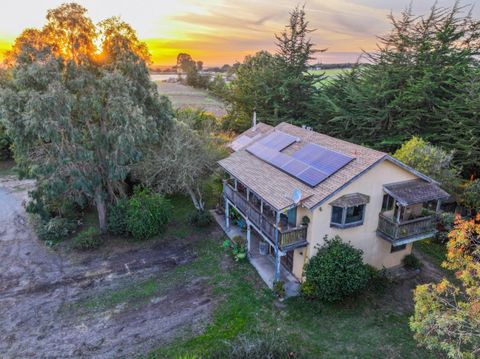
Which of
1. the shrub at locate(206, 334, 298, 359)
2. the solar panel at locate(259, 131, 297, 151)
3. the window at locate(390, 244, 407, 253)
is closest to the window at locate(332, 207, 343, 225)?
the window at locate(390, 244, 407, 253)

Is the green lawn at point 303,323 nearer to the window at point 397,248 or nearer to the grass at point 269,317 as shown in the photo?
the grass at point 269,317

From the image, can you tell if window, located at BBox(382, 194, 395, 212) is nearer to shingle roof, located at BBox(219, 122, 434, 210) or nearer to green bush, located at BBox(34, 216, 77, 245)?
shingle roof, located at BBox(219, 122, 434, 210)

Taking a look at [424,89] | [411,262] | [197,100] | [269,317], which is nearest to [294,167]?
[269,317]

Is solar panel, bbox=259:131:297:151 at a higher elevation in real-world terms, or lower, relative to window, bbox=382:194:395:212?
higher

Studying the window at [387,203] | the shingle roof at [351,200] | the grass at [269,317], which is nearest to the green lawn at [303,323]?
the grass at [269,317]

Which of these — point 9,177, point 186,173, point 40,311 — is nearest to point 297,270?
point 186,173

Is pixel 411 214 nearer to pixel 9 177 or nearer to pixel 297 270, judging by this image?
pixel 297 270

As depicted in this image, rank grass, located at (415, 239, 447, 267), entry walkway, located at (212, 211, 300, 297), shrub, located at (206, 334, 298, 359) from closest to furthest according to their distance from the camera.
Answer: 1. shrub, located at (206, 334, 298, 359)
2. entry walkway, located at (212, 211, 300, 297)
3. grass, located at (415, 239, 447, 267)
